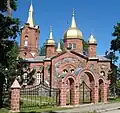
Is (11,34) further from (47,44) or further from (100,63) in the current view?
(100,63)

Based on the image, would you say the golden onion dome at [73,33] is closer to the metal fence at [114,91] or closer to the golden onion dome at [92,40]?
the golden onion dome at [92,40]

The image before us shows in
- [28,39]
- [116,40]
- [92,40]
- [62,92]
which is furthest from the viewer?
[28,39]

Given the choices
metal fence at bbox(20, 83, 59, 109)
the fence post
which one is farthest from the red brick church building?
the fence post

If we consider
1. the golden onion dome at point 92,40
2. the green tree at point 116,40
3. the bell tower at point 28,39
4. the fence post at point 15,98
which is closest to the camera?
the fence post at point 15,98

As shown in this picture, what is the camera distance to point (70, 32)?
52688mm

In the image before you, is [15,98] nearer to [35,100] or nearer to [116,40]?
[35,100]

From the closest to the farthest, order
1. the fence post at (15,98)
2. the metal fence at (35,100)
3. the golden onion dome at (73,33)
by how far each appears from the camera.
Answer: the fence post at (15,98)
the metal fence at (35,100)
the golden onion dome at (73,33)

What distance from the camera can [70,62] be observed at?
4562 centimetres

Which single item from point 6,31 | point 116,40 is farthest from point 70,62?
point 6,31

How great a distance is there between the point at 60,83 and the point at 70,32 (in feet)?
96.3

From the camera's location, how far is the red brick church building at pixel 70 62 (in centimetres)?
2717

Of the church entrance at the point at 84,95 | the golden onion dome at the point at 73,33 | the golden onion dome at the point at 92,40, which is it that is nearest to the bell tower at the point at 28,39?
the golden onion dome at the point at 73,33

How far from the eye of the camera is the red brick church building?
2717cm

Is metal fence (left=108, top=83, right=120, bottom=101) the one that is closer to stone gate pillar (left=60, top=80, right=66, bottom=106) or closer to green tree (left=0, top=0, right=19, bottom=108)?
stone gate pillar (left=60, top=80, right=66, bottom=106)
